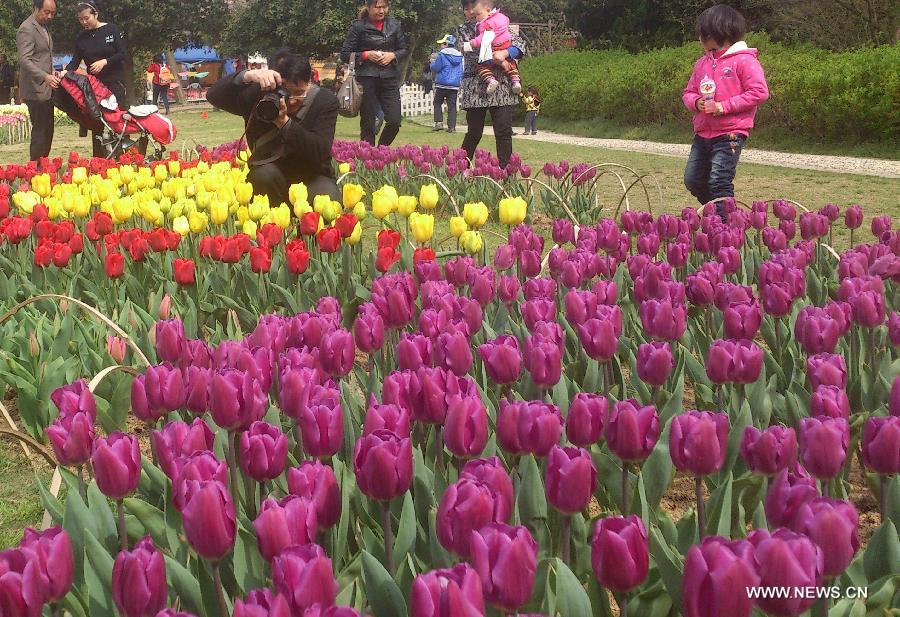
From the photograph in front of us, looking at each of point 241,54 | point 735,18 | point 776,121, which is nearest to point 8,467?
point 735,18

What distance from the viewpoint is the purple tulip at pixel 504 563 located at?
Answer: 3.58ft

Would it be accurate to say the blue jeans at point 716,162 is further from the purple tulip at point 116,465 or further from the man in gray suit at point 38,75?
the man in gray suit at point 38,75

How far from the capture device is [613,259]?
3674 millimetres

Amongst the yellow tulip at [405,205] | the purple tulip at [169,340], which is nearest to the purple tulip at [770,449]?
the purple tulip at [169,340]

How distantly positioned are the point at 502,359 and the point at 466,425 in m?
0.38

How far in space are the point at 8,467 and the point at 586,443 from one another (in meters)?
2.03

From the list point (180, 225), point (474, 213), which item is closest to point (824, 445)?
point (474, 213)

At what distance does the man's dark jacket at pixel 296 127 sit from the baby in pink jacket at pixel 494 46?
2.96 meters

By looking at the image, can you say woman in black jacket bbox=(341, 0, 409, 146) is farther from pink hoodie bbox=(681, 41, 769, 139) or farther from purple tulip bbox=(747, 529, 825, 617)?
purple tulip bbox=(747, 529, 825, 617)

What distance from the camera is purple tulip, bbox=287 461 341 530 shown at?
1342 mm

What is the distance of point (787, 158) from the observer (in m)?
12.7

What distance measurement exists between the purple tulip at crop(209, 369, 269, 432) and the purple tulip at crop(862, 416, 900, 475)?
3.46 feet

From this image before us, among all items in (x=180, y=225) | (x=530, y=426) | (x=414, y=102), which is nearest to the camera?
(x=530, y=426)

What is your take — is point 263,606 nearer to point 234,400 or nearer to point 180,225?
point 234,400
